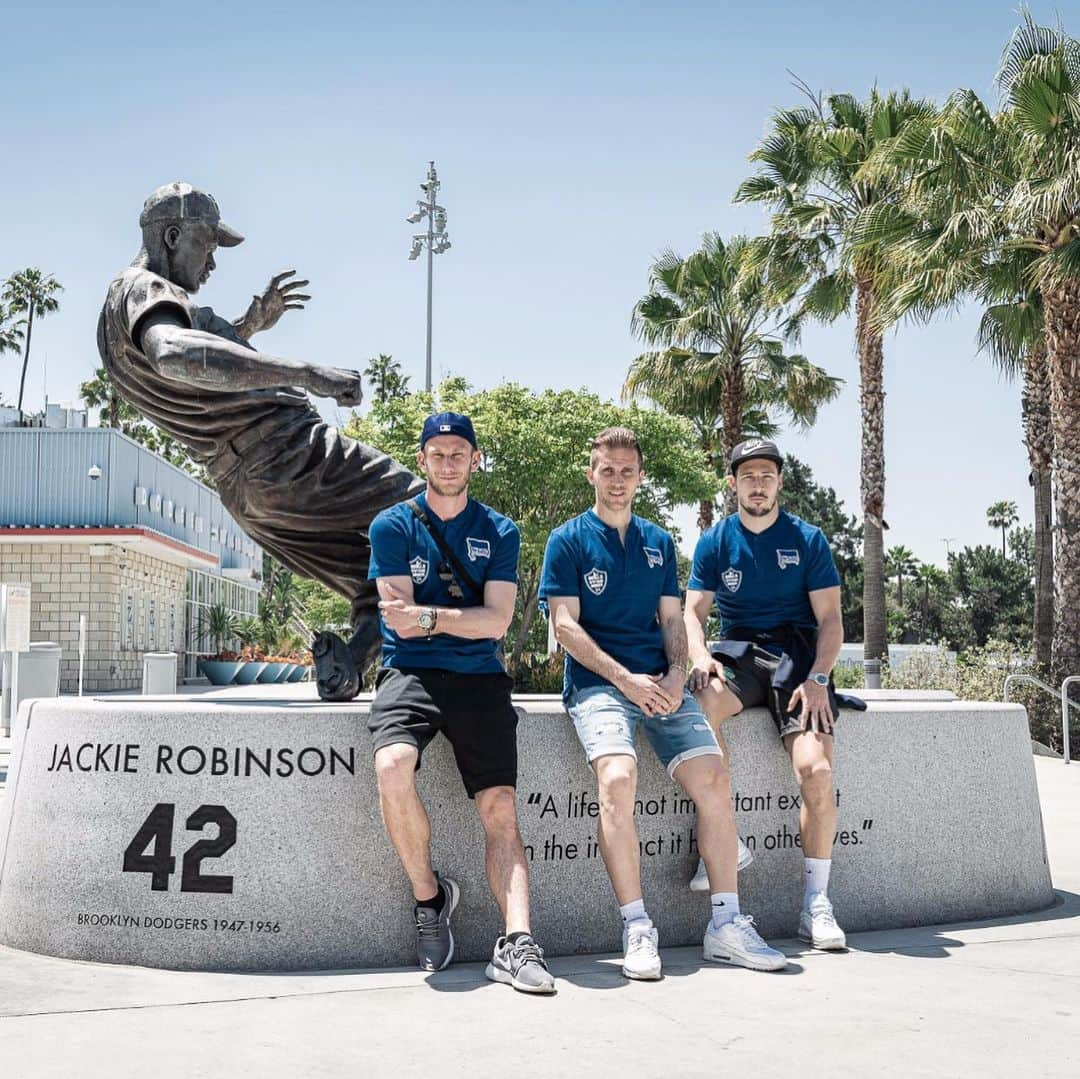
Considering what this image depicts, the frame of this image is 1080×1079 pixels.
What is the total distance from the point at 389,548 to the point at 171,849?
1.29 metres

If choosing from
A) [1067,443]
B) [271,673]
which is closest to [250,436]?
[1067,443]

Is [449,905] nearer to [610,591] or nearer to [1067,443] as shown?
[610,591]

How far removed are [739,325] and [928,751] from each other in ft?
79.0

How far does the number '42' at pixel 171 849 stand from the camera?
4.25 m

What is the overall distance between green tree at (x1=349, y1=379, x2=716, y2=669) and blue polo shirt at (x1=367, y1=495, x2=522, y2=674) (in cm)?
2277

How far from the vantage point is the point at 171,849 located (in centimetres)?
427

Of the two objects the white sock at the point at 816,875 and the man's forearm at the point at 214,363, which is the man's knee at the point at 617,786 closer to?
the white sock at the point at 816,875

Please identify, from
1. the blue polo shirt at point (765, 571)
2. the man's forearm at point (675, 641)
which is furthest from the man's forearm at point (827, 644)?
the man's forearm at point (675, 641)

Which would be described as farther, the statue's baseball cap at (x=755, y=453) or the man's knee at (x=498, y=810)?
the statue's baseball cap at (x=755, y=453)

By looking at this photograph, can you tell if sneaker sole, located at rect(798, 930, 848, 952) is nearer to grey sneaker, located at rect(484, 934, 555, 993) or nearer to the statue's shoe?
grey sneaker, located at rect(484, 934, 555, 993)

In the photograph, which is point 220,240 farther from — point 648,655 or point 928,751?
point 928,751

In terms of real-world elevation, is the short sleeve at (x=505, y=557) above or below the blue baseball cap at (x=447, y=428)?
below

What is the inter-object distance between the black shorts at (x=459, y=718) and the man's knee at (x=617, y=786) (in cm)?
31

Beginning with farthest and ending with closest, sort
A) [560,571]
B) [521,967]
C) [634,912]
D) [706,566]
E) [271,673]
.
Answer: [271,673] → [706,566] → [560,571] → [634,912] → [521,967]
